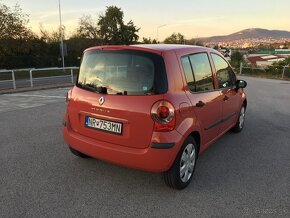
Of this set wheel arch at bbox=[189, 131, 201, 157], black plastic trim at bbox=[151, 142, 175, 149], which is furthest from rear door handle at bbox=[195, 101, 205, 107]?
black plastic trim at bbox=[151, 142, 175, 149]

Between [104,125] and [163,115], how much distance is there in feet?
2.41

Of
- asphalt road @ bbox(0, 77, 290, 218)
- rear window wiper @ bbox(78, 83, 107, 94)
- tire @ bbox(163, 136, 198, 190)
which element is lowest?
asphalt road @ bbox(0, 77, 290, 218)

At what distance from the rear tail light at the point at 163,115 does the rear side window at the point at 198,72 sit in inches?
22.9

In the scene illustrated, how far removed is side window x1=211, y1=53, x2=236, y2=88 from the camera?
15.5 ft

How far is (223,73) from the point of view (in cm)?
495

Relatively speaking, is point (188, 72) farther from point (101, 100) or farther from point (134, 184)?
point (134, 184)

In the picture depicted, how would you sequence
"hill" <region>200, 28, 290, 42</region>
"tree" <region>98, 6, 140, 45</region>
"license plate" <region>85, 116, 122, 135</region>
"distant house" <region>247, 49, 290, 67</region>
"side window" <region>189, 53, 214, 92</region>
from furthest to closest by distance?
"hill" <region>200, 28, 290, 42</region>, "tree" <region>98, 6, 140, 45</region>, "distant house" <region>247, 49, 290, 67</region>, "side window" <region>189, 53, 214, 92</region>, "license plate" <region>85, 116, 122, 135</region>

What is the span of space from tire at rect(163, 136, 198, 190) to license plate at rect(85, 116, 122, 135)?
739 millimetres

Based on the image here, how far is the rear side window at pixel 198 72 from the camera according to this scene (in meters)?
3.81

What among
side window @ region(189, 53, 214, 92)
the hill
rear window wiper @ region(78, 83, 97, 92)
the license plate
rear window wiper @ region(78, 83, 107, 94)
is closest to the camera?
the license plate

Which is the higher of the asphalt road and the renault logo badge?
the renault logo badge

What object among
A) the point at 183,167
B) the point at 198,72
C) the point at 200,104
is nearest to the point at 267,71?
the point at 198,72

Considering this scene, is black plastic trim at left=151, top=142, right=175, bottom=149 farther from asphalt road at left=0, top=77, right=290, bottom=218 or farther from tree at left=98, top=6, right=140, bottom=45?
tree at left=98, top=6, right=140, bottom=45

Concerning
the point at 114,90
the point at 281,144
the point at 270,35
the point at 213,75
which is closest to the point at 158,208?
the point at 114,90
